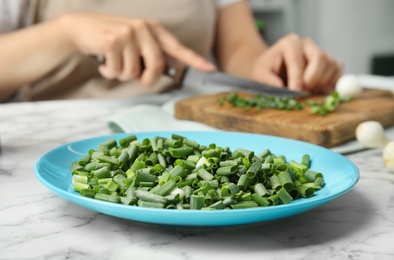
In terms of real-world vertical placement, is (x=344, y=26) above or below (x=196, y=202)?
below

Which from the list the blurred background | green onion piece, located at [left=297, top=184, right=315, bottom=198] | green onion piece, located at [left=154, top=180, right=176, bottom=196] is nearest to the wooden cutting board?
green onion piece, located at [left=297, top=184, right=315, bottom=198]

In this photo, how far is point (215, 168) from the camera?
0.78 metres

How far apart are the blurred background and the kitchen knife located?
2.13 metres

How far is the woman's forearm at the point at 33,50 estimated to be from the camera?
5.29 ft

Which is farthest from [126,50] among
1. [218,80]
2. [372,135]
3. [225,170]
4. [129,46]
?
[225,170]

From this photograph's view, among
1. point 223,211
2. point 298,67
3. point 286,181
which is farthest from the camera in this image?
point 298,67

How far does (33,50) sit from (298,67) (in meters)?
0.70

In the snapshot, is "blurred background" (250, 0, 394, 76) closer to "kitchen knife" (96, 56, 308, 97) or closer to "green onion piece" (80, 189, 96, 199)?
"kitchen knife" (96, 56, 308, 97)

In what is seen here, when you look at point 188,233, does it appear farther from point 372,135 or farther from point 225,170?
point 372,135

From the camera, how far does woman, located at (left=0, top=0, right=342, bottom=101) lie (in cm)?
151

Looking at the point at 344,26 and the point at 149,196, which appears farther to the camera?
the point at 344,26

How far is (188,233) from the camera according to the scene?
715 mm

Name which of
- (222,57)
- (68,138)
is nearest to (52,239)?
(68,138)

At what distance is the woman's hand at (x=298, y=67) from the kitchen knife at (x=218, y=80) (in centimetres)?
8
